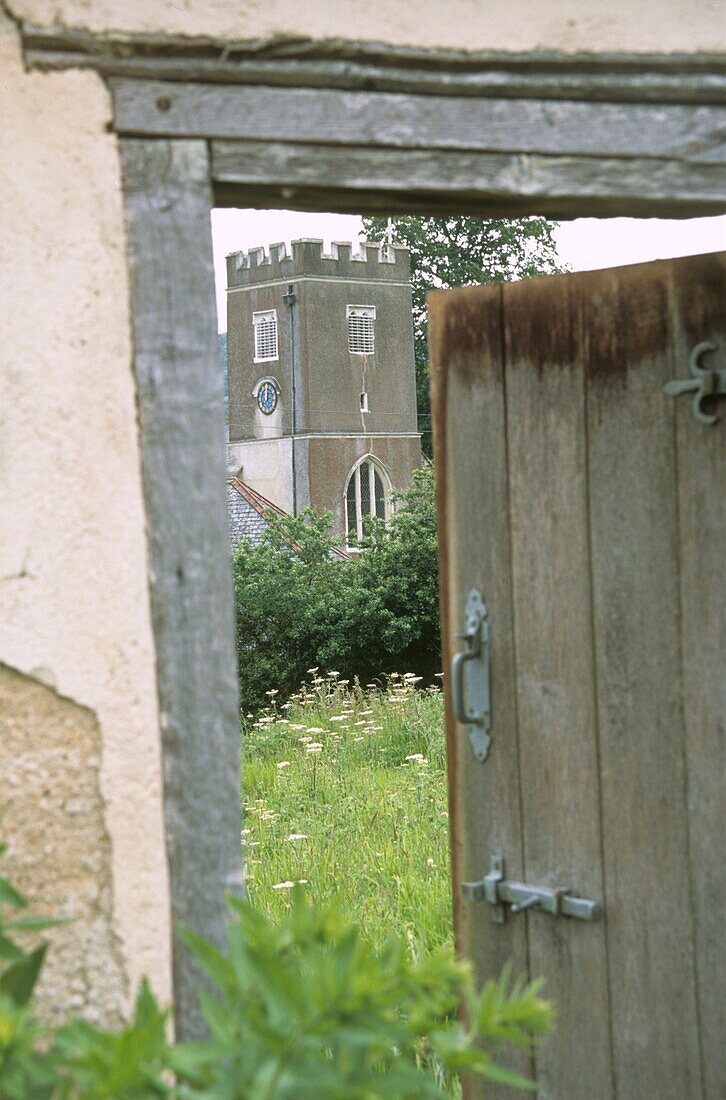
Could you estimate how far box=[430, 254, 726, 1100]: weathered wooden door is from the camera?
2191 millimetres

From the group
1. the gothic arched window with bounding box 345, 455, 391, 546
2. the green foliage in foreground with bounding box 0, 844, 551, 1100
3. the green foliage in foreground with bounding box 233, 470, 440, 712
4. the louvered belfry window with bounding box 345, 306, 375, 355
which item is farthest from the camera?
the gothic arched window with bounding box 345, 455, 391, 546

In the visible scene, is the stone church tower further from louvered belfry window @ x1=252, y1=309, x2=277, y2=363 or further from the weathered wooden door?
the weathered wooden door

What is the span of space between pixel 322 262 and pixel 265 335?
2.53 metres

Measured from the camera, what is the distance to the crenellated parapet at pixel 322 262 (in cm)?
3084

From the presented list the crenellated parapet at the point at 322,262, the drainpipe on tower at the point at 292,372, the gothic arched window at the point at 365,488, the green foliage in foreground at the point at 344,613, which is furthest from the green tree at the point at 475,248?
the green foliage in foreground at the point at 344,613

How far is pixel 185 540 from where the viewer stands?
1.84 m

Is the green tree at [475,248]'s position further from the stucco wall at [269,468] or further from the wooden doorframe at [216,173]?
the wooden doorframe at [216,173]

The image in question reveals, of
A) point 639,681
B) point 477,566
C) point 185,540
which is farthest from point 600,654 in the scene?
point 185,540

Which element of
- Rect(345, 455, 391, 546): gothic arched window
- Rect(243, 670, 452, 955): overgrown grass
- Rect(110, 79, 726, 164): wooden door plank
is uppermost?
Rect(345, 455, 391, 546): gothic arched window

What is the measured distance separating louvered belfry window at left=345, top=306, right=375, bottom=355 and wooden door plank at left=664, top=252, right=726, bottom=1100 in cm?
2959

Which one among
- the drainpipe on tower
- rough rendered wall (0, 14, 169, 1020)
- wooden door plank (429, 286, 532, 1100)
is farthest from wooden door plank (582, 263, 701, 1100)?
the drainpipe on tower

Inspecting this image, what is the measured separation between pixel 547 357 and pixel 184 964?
4.28 feet

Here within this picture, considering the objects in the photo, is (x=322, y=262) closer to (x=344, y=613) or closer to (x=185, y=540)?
(x=344, y=613)

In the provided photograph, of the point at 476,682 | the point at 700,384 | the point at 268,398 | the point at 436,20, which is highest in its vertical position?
the point at 268,398
